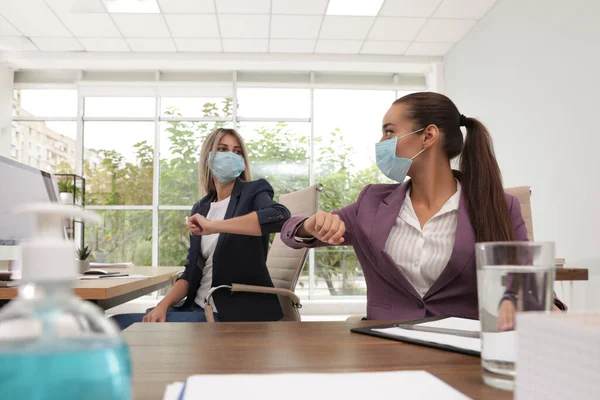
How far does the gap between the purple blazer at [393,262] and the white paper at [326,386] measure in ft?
2.48

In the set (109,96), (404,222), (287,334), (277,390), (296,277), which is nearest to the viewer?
(277,390)

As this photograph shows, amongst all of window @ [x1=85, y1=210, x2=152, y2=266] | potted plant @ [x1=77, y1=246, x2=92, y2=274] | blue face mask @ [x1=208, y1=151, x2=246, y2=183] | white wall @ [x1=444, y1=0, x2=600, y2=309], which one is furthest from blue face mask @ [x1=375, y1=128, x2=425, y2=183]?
window @ [x1=85, y1=210, x2=152, y2=266]

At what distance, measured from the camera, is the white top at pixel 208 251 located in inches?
88.7

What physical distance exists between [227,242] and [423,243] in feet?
3.12

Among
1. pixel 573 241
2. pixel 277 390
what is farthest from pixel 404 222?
pixel 573 241

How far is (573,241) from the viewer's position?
387cm

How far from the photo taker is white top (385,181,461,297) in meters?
1.49

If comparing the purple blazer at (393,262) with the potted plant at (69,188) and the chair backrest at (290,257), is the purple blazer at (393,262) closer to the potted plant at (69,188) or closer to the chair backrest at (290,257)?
the chair backrest at (290,257)

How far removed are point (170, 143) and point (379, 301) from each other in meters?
5.85

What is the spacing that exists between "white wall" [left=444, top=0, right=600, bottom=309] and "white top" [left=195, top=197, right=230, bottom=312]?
8.96 ft

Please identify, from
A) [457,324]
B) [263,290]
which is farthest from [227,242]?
[457,324]

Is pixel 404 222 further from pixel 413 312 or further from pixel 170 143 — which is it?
pixel 170 143

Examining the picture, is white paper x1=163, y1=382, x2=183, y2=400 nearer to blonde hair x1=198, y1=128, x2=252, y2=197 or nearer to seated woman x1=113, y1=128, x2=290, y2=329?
seated woman x1=113, y1=128, x2=290, y2=329

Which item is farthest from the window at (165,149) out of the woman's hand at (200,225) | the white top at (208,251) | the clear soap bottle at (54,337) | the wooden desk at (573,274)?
the clear soap bottle at (54,337)
